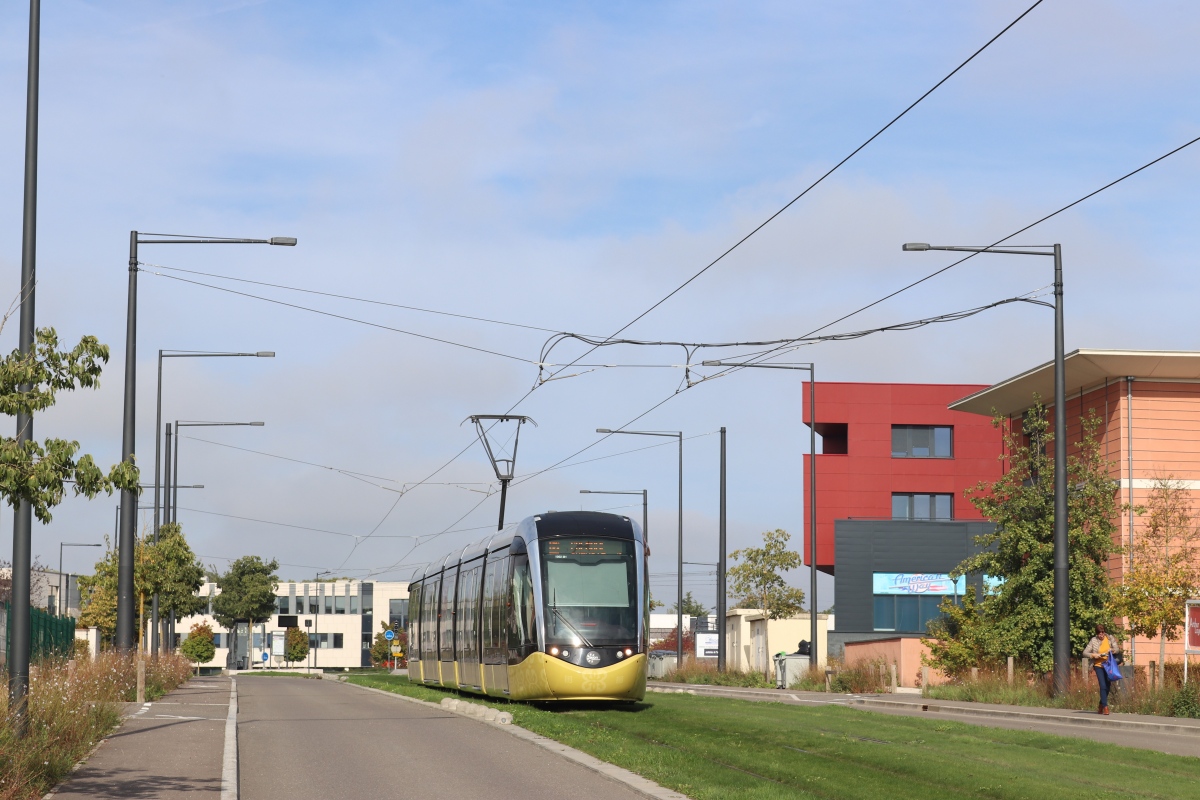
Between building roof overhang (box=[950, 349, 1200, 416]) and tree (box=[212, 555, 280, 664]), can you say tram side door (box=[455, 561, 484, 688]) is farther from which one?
tree (box=[212, 555, 280, 664])

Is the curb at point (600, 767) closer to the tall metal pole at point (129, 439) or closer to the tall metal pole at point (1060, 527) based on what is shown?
the tall metal pole at point (129, 439)

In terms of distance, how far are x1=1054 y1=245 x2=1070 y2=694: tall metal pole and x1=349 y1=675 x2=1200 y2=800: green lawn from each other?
210 inches

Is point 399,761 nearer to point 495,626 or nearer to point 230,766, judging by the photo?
point 230,766

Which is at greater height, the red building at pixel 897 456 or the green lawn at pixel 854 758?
the red building at pixel 897 456

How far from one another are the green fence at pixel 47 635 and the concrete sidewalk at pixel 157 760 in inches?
89.9

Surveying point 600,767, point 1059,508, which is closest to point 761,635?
point 1059,508

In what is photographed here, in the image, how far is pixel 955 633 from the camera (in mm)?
36688

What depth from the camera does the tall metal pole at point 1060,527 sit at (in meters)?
26.8

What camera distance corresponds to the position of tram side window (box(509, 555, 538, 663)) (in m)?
24.6

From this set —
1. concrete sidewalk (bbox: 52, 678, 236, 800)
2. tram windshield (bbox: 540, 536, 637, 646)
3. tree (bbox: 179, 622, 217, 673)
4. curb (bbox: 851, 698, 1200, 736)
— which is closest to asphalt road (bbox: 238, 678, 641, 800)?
concrete sidewalk (bbox: 52, 678, 236, 800)

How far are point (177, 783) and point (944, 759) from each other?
7777mm

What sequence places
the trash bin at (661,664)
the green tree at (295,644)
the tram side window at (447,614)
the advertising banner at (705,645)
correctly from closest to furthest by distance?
the tram side window at (447,614) < the trash bin at (661,664) < the advertising banner at (705,645) < the green tree at (295,644)

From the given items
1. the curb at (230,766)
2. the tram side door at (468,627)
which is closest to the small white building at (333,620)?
the tram side door at (468,627)

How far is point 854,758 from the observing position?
625 inches
